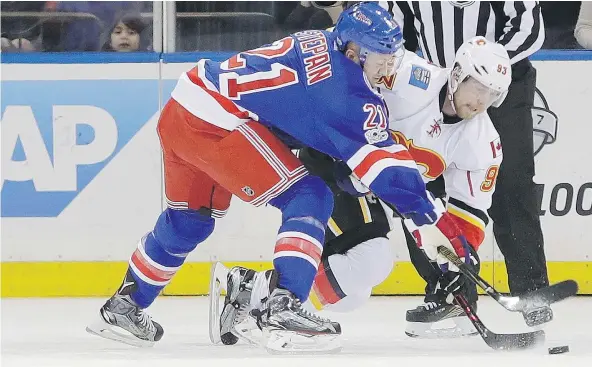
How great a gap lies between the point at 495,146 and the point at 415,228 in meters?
0.30

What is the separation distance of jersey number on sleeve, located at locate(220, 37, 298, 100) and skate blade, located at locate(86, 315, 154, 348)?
68 centimetres

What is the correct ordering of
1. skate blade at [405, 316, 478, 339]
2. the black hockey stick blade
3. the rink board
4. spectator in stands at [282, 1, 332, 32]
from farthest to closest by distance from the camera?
1. spectator in stands at [282, 1, 332, 32]
2. the rink board
3. skate blade at [405, 316, 478, 339]
4. the black hockey stick blade

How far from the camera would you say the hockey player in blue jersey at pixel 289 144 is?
275 centimetres

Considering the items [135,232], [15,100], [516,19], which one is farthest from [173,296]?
[516,19]

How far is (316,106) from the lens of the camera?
2.77 meters

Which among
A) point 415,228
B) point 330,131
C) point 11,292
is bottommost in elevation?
point 11,292

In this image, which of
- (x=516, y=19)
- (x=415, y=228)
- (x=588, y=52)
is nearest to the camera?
(x=415, y=228)

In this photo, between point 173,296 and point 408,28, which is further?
point 173,296

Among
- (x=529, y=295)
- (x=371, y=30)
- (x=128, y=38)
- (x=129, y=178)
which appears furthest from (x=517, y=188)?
(x=128, y=38)

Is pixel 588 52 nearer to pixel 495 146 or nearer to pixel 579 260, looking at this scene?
pixel 579 260

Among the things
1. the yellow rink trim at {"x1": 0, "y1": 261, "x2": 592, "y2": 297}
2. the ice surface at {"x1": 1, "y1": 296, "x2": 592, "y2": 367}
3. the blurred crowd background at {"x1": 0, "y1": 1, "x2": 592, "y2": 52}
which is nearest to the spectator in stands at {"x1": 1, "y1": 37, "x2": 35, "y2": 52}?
the blurred crowd background at {"x1": 0, "y1": 1, "x2": 592, "y2": 52}

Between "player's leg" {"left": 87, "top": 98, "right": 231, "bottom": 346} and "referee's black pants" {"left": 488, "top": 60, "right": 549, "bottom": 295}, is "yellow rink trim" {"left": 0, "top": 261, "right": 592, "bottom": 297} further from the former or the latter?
"player's leg" {"left": 87, "top": 98, "right": 231, "bottom": 346}

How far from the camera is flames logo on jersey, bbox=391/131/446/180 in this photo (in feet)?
10.2

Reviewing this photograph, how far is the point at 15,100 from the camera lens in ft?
13.9
